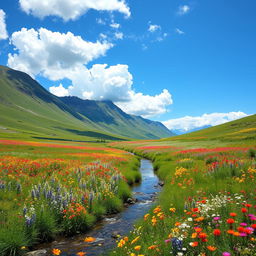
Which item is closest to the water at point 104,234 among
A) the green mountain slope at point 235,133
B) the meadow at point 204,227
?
the meadow at point 204,227

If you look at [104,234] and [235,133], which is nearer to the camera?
[104,234]

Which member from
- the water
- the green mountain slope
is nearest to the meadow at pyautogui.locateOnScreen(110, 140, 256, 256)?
the water

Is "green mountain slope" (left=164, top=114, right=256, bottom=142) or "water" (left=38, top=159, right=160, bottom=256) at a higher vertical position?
"green mountain slope" (left=164, top=114, right=256, bottom=142)

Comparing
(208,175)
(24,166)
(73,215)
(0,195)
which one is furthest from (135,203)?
(24,166)

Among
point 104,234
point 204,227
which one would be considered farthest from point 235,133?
point 204,227

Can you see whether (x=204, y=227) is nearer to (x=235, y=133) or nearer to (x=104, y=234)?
(x=104, y=234)

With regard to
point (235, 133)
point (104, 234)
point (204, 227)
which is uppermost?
point (235, 133)

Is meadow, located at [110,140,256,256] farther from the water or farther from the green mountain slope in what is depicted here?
the green mountain slope

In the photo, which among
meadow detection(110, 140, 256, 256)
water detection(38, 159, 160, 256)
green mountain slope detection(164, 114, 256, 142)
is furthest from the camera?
green mountain slope detection(164, 114, 256, 142)

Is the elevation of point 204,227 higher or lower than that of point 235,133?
lower

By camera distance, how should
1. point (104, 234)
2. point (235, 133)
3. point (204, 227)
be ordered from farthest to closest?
point (235, 133) → point (104, 234) → point (204, 227)

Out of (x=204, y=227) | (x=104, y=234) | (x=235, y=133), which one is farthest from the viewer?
(x=235, y=133)

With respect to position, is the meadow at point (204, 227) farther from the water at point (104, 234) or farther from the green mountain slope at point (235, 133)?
the green mountain slope at point (235, 133)

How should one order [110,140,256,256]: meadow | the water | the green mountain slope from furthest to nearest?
the green mountain slope → the water → [110,140,256,256]: meadow
